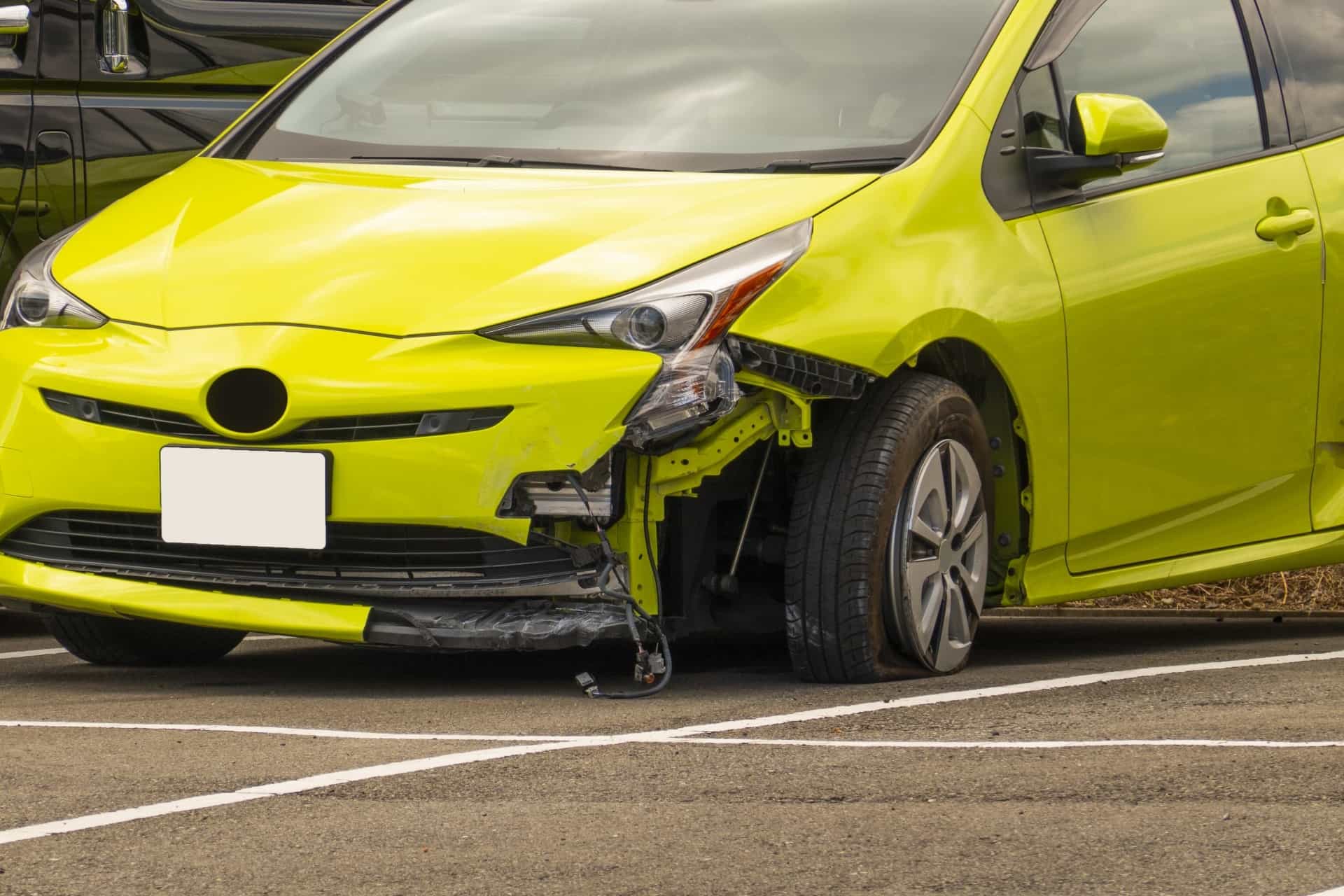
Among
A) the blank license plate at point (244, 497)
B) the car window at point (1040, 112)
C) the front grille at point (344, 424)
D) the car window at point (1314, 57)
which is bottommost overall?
the blank license plate at point (244, 497)

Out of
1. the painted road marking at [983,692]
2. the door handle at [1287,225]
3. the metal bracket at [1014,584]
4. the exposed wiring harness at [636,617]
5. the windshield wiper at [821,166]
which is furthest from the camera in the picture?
the door handle at [1287,225]

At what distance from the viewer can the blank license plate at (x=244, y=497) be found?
15.9 feet

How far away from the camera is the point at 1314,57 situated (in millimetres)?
6793

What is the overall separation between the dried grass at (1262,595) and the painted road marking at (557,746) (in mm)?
2389

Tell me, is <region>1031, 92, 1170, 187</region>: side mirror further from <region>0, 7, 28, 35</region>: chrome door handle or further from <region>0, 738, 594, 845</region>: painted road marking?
<region>0, 7, 28, 35</region>: chrome door handle

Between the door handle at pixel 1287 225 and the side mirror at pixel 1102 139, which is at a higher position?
the side mirror at pixel 1102 139

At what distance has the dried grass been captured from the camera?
8203 millimetres

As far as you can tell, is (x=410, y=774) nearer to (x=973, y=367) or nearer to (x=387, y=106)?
(x=973, y=367)

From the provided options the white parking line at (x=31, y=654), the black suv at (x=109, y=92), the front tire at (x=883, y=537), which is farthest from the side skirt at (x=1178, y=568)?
the black suv at (x=109, y=92)

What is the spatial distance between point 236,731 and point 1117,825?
1783 millimetres

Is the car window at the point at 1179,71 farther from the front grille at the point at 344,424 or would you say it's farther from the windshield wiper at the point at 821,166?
the front grille at the point at 344,424

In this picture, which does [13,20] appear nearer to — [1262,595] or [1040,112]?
[1040,112]

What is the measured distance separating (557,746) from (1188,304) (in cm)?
229

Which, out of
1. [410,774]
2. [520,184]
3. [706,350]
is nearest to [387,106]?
[520,184]
